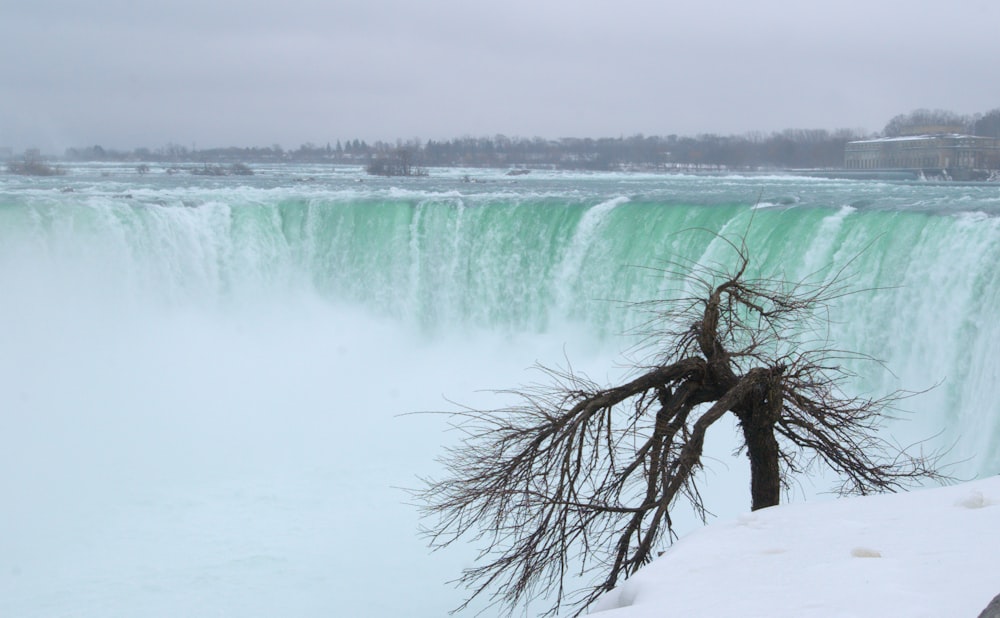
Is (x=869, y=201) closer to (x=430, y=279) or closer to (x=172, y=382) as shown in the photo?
(x=430, y=279)

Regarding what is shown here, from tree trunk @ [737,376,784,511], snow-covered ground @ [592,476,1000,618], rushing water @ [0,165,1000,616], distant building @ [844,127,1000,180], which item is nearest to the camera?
snow-covered ground @ [592,476,1000,618]

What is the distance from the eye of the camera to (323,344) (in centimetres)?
2202

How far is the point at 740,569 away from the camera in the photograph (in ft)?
17.1

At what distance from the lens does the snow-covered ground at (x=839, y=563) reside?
445 centimetres

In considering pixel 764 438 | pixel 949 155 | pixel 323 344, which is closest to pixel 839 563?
pixel 764 438

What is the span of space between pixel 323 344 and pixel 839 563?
58.2ft

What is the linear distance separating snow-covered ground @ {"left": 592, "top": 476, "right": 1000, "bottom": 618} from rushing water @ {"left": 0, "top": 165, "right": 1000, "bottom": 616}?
5308 millimetres

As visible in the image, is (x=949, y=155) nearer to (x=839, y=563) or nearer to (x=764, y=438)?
(x=764, y=438)

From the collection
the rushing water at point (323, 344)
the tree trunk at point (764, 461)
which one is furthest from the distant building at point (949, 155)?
the tree trunk at point (764, 461)

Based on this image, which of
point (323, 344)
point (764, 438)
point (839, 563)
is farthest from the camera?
point (323, 344)

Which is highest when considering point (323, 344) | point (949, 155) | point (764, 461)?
point (949, 155)

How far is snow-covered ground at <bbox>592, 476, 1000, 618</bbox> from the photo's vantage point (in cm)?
445

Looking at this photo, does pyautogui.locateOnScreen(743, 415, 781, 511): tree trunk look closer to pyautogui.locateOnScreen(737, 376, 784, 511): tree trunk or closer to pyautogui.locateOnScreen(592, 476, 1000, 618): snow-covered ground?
pyautogui.locateOnScreen(737, 376, 784, 511): tree trunk

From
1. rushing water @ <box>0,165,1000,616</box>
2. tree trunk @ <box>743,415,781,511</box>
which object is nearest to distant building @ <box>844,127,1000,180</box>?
rushing water @ <box>0,165,1000,616</box>
